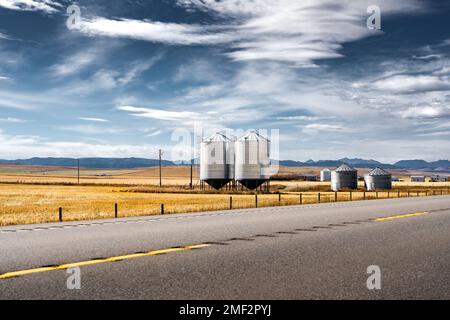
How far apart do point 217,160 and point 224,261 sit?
54.7 meters

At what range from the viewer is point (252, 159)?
62.6m

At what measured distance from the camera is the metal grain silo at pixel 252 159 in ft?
202

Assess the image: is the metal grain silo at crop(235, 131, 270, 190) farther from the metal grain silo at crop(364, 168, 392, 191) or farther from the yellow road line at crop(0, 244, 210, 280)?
the yellow road line at crop(0, 244, 210, 280)

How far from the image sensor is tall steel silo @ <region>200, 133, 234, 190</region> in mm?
63312

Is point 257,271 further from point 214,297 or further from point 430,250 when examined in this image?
point 430,250

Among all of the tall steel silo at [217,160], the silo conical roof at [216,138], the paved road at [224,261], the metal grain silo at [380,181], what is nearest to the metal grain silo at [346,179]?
the metal grain silo at [380,181]

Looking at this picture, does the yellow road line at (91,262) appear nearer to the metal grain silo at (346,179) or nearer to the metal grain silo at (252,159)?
the metal grain silo at (252,159)

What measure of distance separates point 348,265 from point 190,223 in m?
8.92

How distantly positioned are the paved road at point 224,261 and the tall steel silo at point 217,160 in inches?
1870

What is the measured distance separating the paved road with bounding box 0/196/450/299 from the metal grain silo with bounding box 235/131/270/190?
4550cm

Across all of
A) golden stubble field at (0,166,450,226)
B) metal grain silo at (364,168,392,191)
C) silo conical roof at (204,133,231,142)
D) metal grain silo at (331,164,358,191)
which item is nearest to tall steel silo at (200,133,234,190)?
silo conical roof at (204,133,231,142)

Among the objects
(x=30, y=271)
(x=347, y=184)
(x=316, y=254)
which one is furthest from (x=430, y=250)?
(x=347, y=184)
